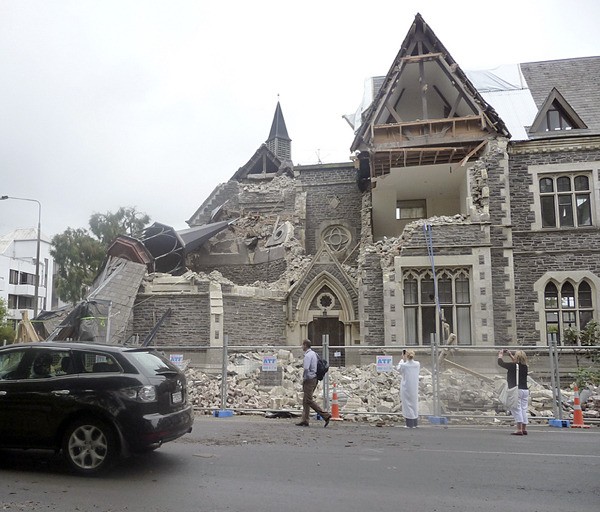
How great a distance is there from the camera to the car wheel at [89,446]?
6582 millimetres

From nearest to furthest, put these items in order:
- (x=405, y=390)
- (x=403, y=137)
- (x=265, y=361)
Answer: (x=405, y=390)
(x=265, y=361)
(x=403, y=137)

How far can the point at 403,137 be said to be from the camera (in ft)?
67.3

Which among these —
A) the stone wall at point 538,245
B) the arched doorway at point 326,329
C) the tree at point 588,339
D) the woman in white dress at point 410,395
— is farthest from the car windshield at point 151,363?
the arched doorway at point 326,329

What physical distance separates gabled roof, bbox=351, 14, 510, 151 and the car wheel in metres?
15.8

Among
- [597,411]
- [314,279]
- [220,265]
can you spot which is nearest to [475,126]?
[314,279]

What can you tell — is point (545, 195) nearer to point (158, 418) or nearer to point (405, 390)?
point (405, 390)

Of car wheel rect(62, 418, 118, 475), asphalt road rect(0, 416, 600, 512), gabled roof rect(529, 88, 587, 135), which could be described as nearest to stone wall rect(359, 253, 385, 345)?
gabled roof rect(529, 88, 587, 135)

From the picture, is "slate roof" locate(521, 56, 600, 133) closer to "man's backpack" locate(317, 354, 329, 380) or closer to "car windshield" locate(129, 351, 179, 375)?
"man's backpack" locate(317, 354, 329, 380)

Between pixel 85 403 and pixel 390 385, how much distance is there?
373 inches

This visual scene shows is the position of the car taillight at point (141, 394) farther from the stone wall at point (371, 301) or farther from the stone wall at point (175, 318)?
the stone wall at point (175, 318)

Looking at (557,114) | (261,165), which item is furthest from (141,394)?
(261,165)

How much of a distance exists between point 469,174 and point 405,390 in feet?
34.1

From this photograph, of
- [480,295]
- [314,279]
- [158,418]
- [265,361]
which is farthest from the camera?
[314,279]

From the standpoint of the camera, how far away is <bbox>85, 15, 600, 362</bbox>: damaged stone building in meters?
19.1
